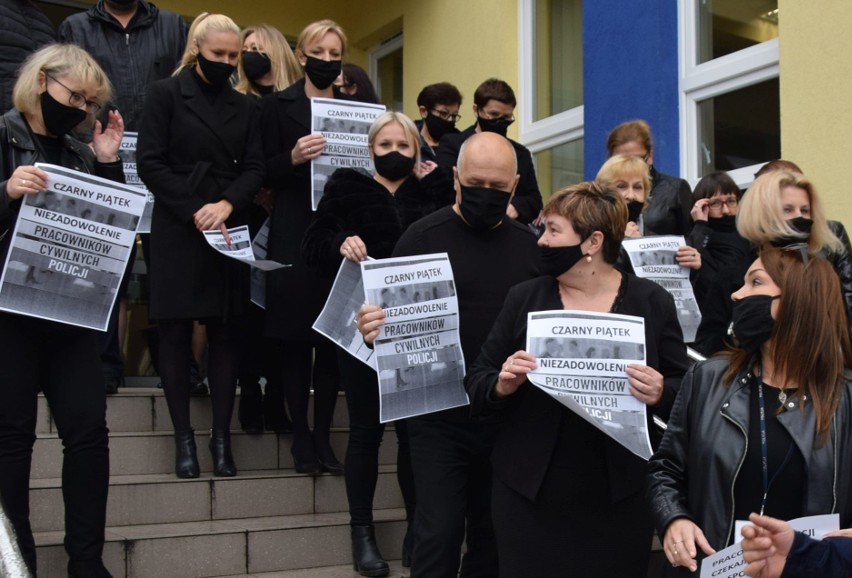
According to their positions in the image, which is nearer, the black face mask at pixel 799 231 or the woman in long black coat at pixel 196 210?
the black face mask at pixel 799 231

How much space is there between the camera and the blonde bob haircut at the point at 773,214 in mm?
4559

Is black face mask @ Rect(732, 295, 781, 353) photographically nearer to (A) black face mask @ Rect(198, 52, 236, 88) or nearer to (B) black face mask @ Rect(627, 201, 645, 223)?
(B) black face mask @ Rect(627, 201, 645, 223)

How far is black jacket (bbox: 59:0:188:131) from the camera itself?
7.02 metres

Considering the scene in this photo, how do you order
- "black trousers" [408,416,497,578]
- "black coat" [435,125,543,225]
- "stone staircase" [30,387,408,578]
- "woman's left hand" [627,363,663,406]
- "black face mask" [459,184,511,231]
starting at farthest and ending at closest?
"black coat" [435,125,543,225] < "stone staircase" [30,387,408,578] < "black face mask" [459,184,511,231] < "black trousers" [408,416,497,578] < "woman's left hand" [627,363,663,406]

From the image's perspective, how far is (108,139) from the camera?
197 inches

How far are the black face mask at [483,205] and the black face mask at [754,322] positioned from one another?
4.48ft

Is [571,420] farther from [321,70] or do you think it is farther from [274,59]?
[274,59]

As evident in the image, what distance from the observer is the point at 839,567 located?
9.04 feet

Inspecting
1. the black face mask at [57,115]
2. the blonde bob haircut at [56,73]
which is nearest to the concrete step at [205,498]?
the black face mask at [57,115]

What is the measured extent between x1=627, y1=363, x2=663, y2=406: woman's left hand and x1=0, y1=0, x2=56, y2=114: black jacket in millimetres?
4106

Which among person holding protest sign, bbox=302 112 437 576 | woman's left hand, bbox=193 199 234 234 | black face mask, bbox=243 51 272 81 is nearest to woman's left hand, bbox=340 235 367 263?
person holding protest sign, bbox=302 112 437 576

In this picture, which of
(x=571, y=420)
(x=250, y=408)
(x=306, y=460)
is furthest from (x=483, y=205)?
(x=250, y=408)

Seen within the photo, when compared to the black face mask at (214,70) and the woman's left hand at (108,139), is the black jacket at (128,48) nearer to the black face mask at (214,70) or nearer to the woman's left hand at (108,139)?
the black face mask at (214,70)

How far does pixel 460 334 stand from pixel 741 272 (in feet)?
5.26
